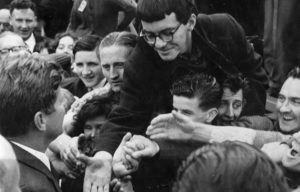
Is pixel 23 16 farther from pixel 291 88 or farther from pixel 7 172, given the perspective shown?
pixel 7 172

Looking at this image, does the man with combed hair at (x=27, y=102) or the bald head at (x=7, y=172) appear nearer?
the bald head at (x=7, y=172)

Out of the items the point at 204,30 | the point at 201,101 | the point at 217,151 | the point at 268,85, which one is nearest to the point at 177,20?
the point at 204,30

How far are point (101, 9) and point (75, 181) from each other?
1173 mm

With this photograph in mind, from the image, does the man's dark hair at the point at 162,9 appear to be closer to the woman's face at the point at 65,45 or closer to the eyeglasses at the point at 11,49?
the eyeglasses at the point at 11,49

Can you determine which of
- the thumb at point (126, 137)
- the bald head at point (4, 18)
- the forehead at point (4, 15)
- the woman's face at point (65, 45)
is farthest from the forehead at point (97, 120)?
the forehead at point (4, 15)

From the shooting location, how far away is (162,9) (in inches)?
100.0

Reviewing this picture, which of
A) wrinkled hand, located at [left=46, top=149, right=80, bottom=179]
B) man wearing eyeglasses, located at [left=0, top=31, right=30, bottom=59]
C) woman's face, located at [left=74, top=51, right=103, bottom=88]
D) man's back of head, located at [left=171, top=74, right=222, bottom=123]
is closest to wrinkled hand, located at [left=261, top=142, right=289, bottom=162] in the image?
man's back of head, located at [left=171, top=74, right=222, bottom=123]

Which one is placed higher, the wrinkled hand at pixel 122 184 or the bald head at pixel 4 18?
the bald head at pixel 4 18

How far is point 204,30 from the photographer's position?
2.65 metres

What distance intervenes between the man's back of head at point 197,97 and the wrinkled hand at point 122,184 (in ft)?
1.05

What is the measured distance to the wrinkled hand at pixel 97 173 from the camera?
246 cm

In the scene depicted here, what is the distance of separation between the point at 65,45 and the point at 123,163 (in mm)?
2463

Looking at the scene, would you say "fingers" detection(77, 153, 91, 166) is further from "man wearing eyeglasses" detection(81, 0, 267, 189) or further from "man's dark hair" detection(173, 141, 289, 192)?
"man's dark hair" detection(173, 141, 289, 192)

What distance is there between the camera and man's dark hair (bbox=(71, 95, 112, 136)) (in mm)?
2967
